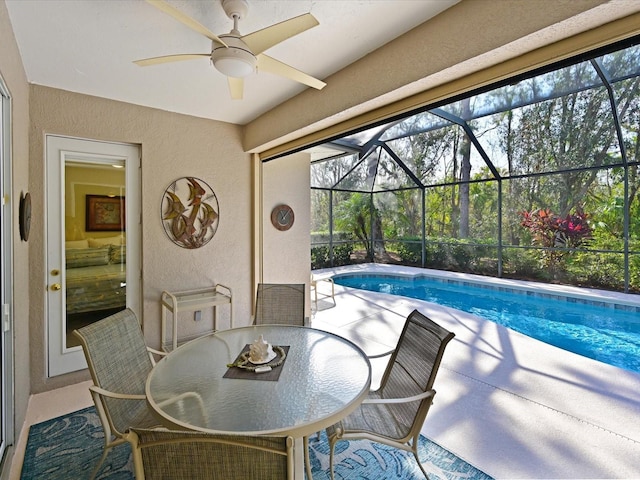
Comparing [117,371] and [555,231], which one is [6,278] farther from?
[555,231]

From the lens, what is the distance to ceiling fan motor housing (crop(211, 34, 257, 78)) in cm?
175

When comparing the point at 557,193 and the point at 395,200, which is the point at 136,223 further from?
the point at 557,193

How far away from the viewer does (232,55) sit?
175 cm

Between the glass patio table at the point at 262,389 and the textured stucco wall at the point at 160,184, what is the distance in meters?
1.78

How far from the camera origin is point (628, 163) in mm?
6078

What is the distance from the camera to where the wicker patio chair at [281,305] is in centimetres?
304

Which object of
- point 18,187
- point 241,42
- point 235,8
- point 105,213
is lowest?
point 105,213

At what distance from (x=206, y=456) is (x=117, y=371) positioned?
136 centimetres

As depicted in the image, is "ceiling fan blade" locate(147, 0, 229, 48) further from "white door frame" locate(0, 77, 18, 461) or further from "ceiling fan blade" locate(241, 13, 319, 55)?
"white door frame" locate(0, 77, 18, 461)

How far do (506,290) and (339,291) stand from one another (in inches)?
163

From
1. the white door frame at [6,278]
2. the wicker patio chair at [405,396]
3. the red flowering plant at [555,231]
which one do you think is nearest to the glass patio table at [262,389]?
the wicker patio chair at [405,396]

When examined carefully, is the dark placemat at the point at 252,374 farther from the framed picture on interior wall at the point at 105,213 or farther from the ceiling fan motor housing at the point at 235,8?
the framed picture on interior wall at the point at 105,213

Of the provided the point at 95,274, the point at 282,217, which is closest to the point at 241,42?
the point at 95,274

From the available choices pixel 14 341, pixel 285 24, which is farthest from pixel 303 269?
pixel 285 24
